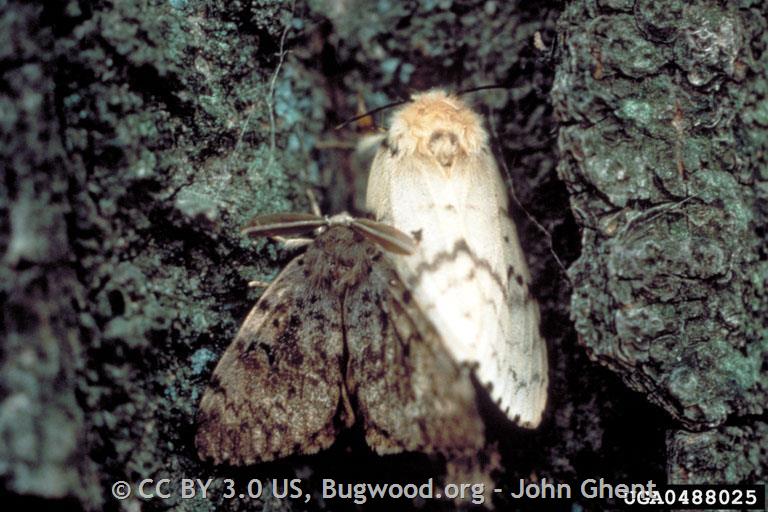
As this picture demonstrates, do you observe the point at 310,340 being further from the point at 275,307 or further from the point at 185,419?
the point at 185,419

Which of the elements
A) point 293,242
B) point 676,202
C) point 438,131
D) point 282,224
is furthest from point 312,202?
point 676,202

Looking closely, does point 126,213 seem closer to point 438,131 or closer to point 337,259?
point 337,259

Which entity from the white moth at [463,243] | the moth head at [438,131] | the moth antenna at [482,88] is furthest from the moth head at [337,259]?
the moth antenna at [482,88]

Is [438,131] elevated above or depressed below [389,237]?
above

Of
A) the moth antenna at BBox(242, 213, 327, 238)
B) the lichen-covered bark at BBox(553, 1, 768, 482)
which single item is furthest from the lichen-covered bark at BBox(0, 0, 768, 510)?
the moth antenna at BBox(242, 213, 327, 238)

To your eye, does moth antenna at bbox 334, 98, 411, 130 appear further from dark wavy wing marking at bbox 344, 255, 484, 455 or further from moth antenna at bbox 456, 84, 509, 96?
dark wavy wing marking at bbox 344, 255, 484, 455

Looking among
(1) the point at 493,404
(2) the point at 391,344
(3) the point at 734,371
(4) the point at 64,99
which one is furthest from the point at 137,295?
(3) the point at 734,371
